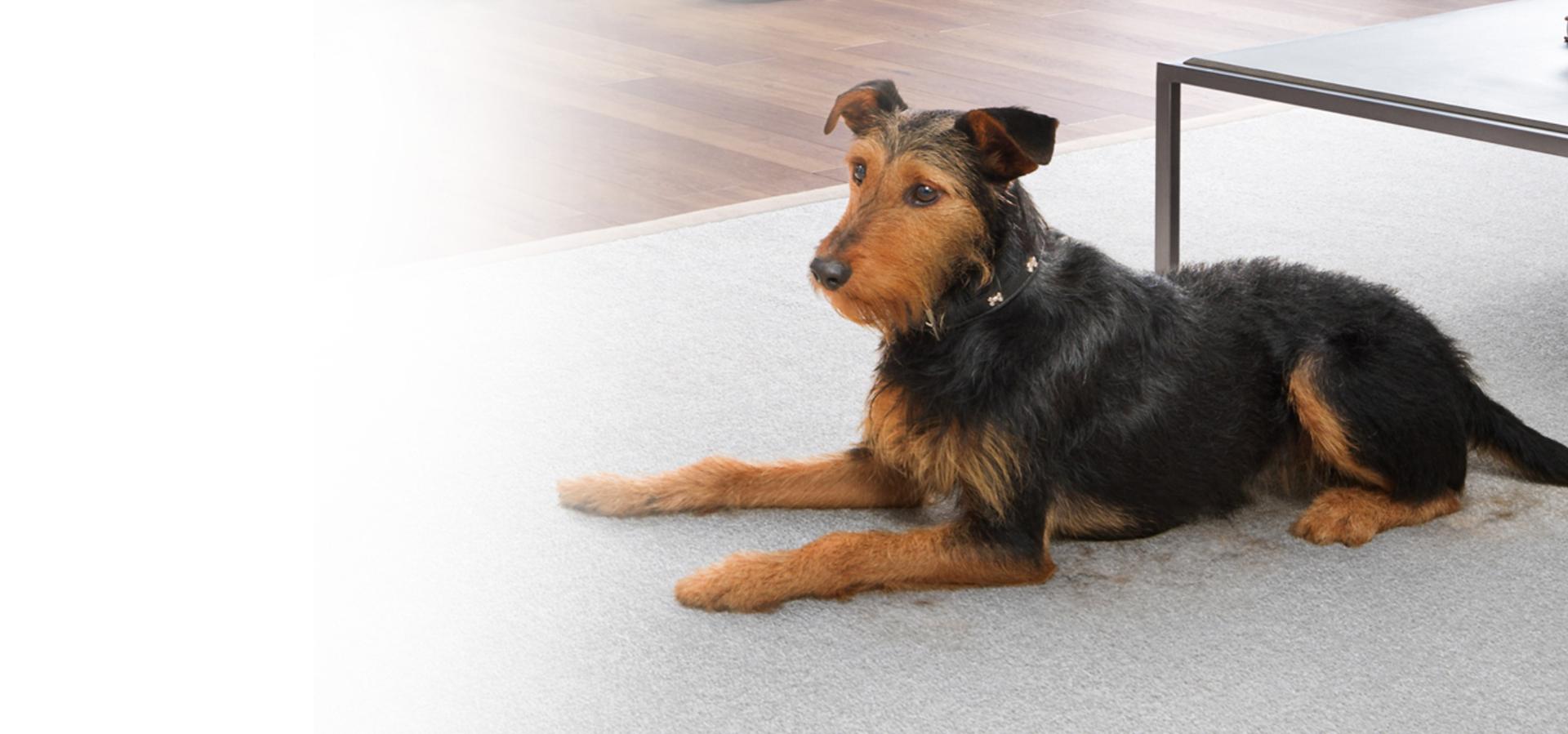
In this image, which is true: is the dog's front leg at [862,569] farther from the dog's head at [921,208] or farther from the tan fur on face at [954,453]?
the dog's head at [921,208]

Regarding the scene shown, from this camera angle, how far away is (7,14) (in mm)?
1267

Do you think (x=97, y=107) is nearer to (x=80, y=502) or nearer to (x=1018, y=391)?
(x=80, y=502)

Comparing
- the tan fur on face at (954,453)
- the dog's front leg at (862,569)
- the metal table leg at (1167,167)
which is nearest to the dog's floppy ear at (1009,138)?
the tan fur on face at (954,453)

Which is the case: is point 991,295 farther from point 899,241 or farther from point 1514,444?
point 1514,444

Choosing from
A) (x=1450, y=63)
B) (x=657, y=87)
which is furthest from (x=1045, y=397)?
(x=657, y=87)

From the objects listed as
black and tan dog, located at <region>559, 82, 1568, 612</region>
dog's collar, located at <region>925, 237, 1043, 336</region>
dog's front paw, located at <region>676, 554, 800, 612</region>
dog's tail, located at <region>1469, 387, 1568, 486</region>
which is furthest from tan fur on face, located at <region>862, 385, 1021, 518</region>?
dog's tail, located at <region>1469, 387, 1568, 486</region>

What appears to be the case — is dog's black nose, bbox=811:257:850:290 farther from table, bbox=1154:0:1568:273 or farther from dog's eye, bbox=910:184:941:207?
table, bbox=1154:0:1568:273

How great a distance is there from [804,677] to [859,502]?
1.60 ft

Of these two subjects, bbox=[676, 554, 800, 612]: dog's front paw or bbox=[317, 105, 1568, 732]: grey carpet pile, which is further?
bbox=[676, 554, 800, 612]: dog's front paw

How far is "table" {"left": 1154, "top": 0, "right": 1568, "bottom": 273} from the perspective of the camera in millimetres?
2697

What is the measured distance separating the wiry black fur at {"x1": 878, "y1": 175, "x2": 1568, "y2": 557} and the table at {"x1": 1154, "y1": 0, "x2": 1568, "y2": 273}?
46 cm

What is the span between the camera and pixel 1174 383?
7.40 feet

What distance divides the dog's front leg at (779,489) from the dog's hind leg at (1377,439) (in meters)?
0.58

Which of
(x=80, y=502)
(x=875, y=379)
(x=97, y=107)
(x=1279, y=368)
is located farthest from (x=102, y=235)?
(x=1279, y=368)
